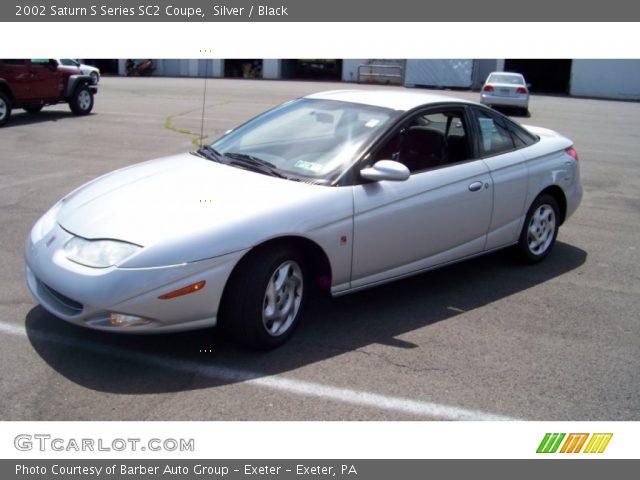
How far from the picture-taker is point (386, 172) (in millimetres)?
4297

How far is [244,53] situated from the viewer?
609 centimetres

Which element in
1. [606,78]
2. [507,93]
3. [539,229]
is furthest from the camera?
[606,78]

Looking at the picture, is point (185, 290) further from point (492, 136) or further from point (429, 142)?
point (492, 136)

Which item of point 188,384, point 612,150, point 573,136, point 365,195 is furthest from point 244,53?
point 573,136

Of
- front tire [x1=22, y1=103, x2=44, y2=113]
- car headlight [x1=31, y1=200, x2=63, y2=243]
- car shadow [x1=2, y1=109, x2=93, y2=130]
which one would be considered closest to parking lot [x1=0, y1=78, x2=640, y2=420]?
car headlight [x1=31, y1=200, x2=63, y2=243]

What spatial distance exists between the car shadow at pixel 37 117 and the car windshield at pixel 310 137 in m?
10.9

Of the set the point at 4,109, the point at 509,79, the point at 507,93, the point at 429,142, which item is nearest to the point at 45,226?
the point at 429,142

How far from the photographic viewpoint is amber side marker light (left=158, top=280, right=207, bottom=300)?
3.58 meters

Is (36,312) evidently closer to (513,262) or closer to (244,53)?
(244,53)

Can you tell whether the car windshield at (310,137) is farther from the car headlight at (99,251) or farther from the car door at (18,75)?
the car door at (18,75)

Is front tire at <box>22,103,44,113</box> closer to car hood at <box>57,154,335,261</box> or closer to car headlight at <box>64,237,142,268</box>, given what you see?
car hood at <box>57,154,335,261</box>

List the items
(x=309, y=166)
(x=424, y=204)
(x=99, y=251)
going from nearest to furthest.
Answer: (x=99, y=251) < (x=309, y=166) < (x=424, y=204)

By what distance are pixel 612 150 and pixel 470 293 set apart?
9.93 m

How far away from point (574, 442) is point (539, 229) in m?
2.87
